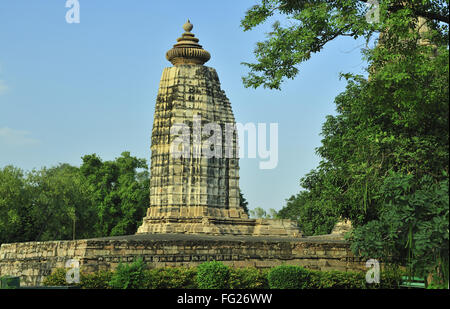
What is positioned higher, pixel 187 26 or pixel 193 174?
pixel 187 26

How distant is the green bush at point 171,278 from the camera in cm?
1756

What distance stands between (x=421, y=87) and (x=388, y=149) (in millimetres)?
2227

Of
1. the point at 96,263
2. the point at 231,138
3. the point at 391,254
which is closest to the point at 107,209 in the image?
the point at 231,138

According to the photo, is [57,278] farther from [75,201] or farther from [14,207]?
[75,201]

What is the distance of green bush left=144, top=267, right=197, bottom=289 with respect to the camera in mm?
17562

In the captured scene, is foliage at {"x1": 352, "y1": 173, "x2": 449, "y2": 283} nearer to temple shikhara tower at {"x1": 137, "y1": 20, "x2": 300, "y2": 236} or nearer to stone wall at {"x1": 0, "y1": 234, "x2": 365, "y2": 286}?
stone wall at {"x1": 0, "y1": 234, "x2": 365, "y2": 286}

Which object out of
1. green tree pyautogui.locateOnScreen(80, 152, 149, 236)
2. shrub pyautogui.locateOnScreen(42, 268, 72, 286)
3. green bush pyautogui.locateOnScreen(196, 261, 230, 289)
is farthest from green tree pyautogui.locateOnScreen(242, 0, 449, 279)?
green tree pyautogui.locateOnScreen(80, 152, 149, 236)

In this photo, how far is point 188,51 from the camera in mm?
30797

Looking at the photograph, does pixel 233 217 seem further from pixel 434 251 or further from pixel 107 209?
pixel 107 209

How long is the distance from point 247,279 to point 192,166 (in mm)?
12071

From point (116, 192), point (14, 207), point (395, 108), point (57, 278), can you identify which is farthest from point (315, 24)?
point (116, 192)

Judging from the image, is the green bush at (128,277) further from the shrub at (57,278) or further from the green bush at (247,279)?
the green bush at (247,279)

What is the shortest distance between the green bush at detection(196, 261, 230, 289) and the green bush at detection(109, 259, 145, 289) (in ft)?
5.39

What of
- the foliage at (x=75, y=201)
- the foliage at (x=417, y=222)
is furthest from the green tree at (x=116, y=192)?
the foliage at (x=417, y=222)
